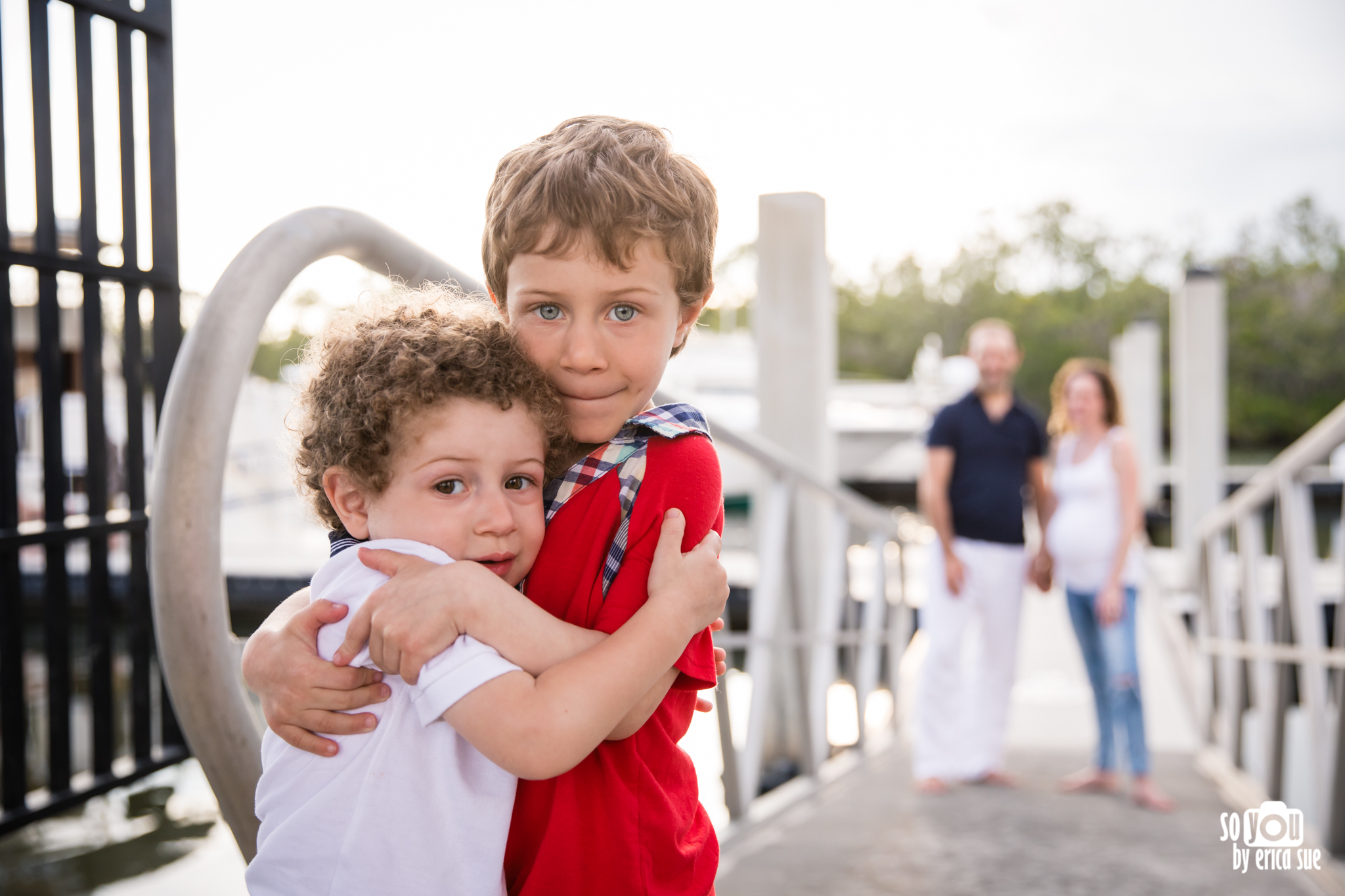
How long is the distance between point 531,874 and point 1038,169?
62.0m

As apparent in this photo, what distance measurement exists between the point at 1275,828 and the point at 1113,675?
2.66 feet

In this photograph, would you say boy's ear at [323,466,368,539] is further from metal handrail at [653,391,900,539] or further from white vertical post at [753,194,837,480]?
white vertical post at [753,194,837,480]

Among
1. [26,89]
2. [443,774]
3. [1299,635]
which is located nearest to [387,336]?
[443,774]

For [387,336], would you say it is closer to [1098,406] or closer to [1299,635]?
[1299,635]

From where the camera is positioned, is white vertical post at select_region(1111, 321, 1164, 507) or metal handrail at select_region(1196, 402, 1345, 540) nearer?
metal handrail at select_region(1196, 402, 1345, 540)

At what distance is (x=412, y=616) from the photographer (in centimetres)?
87

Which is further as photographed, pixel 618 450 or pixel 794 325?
pixel 794 325

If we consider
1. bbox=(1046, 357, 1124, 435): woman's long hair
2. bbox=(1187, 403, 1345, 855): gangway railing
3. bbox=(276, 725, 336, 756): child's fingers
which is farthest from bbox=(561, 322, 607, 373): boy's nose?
bbox=(1046, 357, 1124, 435): woman's long hair

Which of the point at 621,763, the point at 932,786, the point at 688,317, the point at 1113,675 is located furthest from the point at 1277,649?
the point at 621,763

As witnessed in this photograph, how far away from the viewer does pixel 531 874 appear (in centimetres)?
98

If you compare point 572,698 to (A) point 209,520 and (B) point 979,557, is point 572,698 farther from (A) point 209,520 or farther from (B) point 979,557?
(B) point 979,557

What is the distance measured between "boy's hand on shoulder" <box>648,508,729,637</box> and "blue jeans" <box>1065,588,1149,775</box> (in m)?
3.26

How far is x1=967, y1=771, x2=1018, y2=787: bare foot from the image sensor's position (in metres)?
3.88

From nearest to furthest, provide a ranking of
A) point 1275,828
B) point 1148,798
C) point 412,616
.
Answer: point 412,616 → point 1275,828 → point 1148,798
